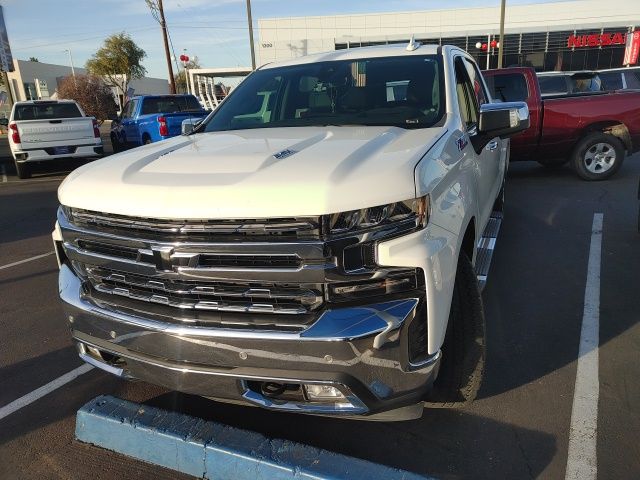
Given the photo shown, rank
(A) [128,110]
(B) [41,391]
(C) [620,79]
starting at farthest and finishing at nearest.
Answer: (A) [128,110], (C) [620,79], (B) [41,391]

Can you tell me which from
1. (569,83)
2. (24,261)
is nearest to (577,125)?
(569,83)

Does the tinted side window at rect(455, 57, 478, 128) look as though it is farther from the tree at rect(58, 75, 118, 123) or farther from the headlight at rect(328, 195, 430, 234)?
the tree at rect(58, 75, 118, 123)

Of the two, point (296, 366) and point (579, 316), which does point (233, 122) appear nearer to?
point (296, 366)

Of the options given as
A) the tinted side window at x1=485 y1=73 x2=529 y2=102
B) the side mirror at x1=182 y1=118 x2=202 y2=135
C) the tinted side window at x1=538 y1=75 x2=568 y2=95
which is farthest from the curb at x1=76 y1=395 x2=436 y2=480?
the tinted side window at x1=538 y1=75 x2=568 y2=95

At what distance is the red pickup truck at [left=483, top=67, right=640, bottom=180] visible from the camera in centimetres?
880

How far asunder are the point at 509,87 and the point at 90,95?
122ft

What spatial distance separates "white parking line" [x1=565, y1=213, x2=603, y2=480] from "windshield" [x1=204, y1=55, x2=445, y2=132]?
1790mm

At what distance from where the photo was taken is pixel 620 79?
11156 mm

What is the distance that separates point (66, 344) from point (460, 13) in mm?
43895

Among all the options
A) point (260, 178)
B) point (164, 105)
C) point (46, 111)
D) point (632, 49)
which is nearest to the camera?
point (260, 178)

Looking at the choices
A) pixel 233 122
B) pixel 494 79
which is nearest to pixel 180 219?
pixel 233 122

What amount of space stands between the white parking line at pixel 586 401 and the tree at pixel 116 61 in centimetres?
4662

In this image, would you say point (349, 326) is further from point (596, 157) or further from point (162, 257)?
point (596, 157)

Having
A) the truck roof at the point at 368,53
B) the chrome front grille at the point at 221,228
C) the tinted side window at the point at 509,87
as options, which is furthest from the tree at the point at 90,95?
the chrome front grille at the point at 221,228
